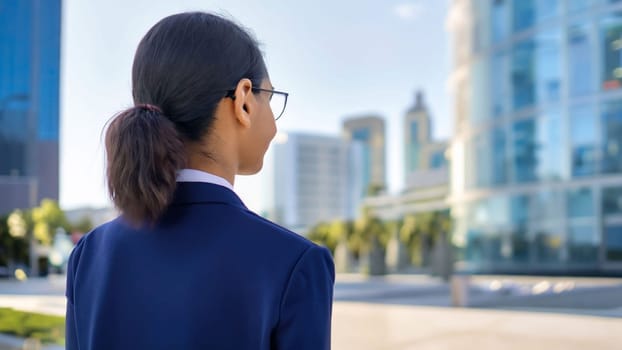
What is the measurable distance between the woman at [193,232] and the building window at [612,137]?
89.9 feet

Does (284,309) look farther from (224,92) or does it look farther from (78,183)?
(78,183)

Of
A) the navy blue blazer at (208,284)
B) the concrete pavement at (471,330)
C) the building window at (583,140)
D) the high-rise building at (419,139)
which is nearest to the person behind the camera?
the navy blue blazer at (208,284)

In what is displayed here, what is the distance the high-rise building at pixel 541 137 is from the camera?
26.4 metres

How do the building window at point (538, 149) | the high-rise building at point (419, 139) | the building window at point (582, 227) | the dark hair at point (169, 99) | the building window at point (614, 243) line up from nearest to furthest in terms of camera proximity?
1. the dark hair at point (169, 99)
2. the building window at point (614, 243)
3. the building window at point (582, 227)
4. the building window at point (538, 149)
5. the high-rise building at point (419, 139)

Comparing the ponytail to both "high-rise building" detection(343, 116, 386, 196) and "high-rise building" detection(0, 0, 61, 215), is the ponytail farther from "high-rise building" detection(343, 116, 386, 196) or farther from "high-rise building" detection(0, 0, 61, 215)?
"high-rise building" detection(343, 116, 386, 196)

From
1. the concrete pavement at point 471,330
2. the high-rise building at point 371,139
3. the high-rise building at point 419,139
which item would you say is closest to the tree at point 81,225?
the concrete pavement at point 471,330

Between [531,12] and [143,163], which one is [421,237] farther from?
[143,163]

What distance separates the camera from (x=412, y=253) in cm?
4594

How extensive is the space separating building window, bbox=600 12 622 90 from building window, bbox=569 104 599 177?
47.4 inches

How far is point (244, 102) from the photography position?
1.17 m

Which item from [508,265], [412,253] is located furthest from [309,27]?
[412,253]

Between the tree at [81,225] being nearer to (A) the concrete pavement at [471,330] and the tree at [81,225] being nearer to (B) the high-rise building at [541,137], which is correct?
(A) the concrete pavement at [471,330]

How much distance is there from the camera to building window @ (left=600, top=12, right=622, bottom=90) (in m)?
26.1

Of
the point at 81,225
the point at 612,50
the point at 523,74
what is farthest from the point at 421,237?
the point at 81,225
